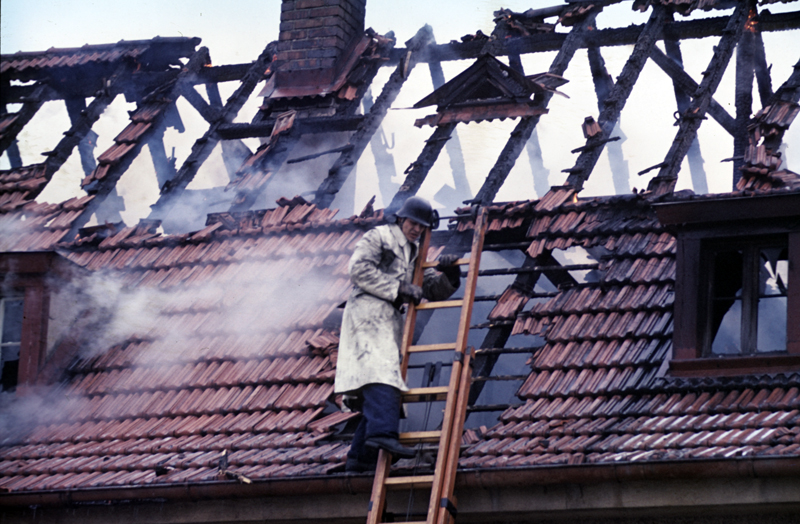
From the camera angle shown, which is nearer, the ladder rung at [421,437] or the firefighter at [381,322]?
the ladder rung at [421,437]

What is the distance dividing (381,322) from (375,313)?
0.07 m

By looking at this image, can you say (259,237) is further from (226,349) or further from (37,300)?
(37,300)

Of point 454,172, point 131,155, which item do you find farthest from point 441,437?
point 454,172

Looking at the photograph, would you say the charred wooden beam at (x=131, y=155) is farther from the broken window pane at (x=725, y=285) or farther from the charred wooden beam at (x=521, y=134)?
the broken window pane at (x=725, y=285)

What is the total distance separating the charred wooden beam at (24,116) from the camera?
40.8 ft

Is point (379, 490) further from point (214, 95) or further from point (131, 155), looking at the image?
point (214, 95)

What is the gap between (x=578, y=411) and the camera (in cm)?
752

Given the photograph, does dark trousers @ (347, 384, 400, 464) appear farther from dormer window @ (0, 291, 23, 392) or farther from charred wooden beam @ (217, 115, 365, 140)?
charred wooden beam @ (217, 115, 365, 140)

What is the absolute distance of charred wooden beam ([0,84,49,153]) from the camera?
1243 cm

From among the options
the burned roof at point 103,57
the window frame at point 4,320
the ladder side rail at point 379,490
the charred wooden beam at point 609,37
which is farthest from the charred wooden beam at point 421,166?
the burned roof at point 103,57

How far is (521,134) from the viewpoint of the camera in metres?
10.4

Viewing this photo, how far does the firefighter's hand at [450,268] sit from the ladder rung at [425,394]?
0.80 m

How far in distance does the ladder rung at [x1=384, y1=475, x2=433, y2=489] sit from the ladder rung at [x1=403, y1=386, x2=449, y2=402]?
511 millimetres

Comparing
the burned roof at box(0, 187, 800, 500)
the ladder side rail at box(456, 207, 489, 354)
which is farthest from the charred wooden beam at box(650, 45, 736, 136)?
the ladder side rail at box(456, 207, 489, 354)
